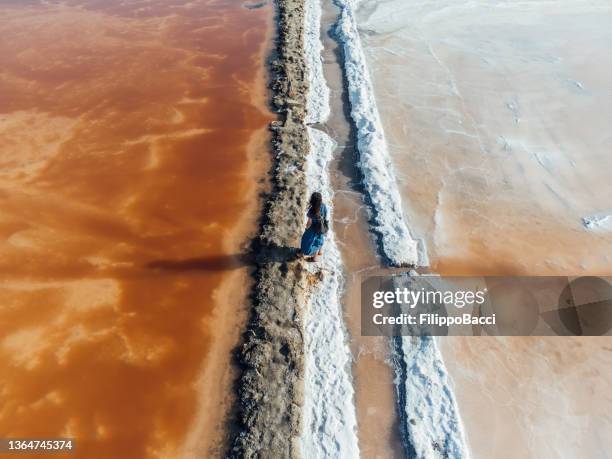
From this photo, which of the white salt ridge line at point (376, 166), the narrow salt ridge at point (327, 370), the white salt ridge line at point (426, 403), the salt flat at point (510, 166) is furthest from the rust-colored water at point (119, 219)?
the salt flat at point (510, 166)

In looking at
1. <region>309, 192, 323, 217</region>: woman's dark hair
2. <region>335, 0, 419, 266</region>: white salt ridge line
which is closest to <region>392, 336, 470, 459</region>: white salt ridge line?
<region>335, 0, 419, 266</region>: white salt ridge line

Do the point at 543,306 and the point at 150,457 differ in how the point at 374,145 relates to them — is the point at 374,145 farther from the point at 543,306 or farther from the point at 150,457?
the point at 150,457

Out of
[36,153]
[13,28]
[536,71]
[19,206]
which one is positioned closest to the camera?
[19,206]

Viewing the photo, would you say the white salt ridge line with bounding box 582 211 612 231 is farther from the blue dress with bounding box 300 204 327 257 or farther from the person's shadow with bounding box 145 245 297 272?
the person's shadow with bounding box 145 245 297 272

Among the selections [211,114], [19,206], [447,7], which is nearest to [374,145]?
[211,114]

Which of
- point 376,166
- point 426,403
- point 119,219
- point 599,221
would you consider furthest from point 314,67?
point 426,403

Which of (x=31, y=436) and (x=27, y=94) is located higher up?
(x=27, y=94)
